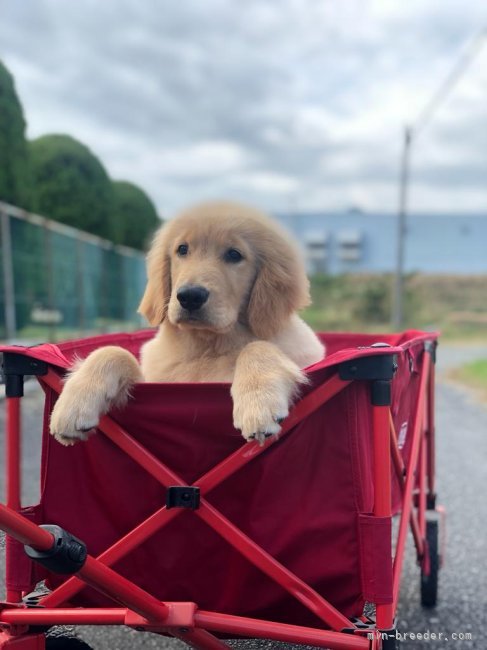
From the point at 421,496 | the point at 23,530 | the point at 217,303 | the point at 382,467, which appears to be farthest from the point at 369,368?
the point at 421,496

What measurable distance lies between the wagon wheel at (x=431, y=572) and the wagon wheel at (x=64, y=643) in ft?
5.45

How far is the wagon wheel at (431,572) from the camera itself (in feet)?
10.2

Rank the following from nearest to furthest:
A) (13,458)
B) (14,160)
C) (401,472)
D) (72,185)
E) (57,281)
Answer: (13,458) < (401,472) < (14,160) < (57,281) < (72,185)

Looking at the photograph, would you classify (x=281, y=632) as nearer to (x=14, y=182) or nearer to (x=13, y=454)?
(x=13, y=454)

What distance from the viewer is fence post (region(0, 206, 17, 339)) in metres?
9.52

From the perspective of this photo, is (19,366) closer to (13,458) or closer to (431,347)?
(13,458)

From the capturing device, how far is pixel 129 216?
15.0m

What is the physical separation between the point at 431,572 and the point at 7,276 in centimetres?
807

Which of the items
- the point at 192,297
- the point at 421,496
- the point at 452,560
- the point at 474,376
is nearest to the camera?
the point at 192,297

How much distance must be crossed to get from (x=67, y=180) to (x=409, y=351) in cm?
1164

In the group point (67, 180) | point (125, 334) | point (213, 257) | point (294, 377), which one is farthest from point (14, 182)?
point (294, 377)

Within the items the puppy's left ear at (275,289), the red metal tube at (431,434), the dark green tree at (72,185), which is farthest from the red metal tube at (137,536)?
the dark green tree at (72,185)

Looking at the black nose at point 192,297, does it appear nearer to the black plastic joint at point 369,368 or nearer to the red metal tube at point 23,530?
the black plastic joint at point 369,368

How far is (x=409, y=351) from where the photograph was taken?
2.58 meters
